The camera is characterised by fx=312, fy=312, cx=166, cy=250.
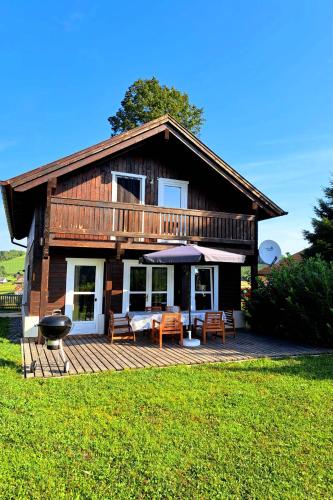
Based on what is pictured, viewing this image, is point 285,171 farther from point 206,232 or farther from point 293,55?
point 206,232

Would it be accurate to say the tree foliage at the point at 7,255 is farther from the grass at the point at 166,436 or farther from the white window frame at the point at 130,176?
the grass at the point at 166,436

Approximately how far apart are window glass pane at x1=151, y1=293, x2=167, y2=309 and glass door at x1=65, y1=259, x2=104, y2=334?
5.93ft

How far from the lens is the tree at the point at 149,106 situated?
2323 cm

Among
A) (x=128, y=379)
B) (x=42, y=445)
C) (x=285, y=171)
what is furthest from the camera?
(x=285, y=171)

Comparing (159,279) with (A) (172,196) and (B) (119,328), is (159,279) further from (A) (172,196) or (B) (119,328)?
(A) (172,196)

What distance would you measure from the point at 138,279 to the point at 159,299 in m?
1.05

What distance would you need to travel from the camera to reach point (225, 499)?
2619 millimetres

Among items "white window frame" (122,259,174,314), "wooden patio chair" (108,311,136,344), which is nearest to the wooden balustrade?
"white window frame" (122,259,174,314)

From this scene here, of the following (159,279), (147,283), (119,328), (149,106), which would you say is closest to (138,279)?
(147,283)

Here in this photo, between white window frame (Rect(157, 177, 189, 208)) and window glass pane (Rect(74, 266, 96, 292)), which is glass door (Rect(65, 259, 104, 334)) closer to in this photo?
window glass pane (Rect(74, 266, 96, 292))

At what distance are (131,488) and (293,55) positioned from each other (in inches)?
471

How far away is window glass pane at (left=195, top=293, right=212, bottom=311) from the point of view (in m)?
11.7

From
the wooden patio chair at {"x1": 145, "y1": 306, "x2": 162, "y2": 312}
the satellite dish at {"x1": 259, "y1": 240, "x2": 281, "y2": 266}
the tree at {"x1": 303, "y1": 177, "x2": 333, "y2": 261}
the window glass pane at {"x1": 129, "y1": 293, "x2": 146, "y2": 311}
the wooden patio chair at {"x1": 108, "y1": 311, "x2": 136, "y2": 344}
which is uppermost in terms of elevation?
the tree at {"x1": 303, "y1": 177, "x2": 333, "y2": 261}

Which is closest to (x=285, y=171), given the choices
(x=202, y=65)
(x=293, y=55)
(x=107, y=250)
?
(x=293, y=55)
